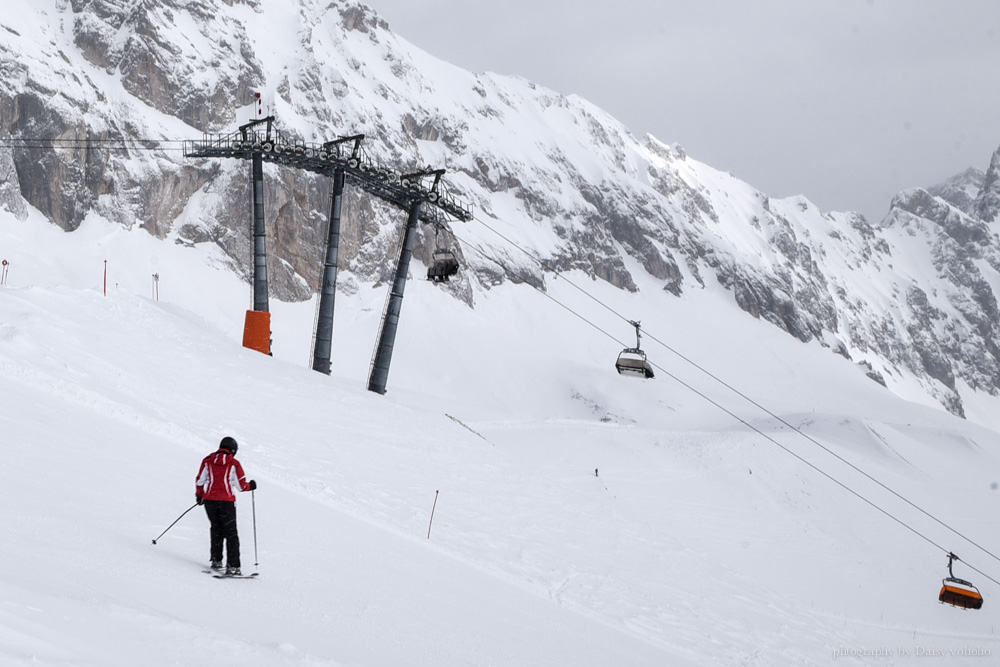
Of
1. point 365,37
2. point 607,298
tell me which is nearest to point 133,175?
point 365,37

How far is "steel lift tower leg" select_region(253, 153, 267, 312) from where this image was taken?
111ft

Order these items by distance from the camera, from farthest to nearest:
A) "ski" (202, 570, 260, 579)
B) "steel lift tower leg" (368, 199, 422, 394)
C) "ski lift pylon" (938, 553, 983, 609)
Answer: "steel lift tower leg" (368, 199, 422, 394) < "ski lift pylon" (938, 553, 983, 609) < "ski" (202, 570, 260, 579)

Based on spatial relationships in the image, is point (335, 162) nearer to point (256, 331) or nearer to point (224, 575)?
point (256, 331)

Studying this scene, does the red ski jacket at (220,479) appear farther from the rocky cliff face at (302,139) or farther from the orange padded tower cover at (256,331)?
the rocky cliff face at (302,139)

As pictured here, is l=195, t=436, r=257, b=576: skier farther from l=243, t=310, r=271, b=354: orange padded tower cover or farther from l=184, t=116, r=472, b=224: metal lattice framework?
l=184, t=116, r=472, b=224: metal lattice framework

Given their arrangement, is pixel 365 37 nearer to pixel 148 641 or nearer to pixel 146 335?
pixel 146 335

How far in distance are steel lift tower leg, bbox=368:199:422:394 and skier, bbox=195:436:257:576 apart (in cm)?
2535

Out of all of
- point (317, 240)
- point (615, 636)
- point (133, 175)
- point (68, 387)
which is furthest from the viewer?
point (317, 240)

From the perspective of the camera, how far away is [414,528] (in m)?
14.8

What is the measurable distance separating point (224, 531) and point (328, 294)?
26819 mm

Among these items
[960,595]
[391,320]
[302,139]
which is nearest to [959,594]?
[960,595]

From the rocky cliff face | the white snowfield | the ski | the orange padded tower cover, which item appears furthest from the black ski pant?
the rocky cliff face

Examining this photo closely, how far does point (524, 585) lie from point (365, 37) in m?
134

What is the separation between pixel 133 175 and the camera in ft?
267
